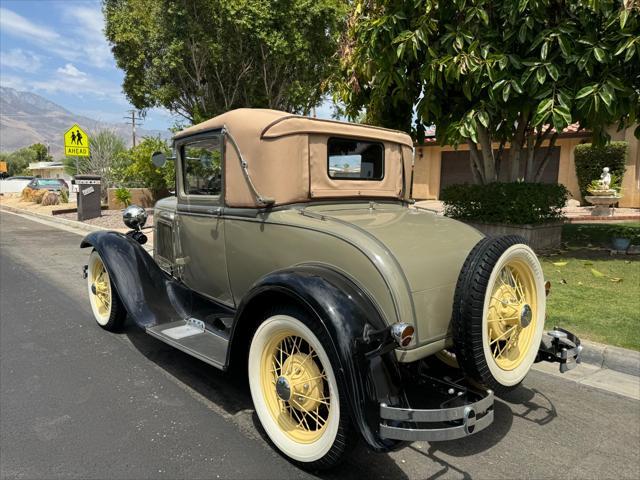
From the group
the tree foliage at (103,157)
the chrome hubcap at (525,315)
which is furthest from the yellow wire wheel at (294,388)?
the tree foliage at (103,157)

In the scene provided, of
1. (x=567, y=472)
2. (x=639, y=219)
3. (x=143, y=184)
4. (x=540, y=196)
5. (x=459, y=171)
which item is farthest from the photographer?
(x=459, y=171)

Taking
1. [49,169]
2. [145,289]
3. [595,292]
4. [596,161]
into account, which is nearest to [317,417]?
[145,289]

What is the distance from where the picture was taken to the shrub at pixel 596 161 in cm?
1553

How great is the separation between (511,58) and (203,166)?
4.51 m

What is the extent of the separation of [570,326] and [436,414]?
2831 millimetres

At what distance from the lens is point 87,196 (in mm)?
15078

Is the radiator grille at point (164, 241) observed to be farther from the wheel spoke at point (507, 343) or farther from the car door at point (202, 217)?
the wheel spoke at point (507, 343)

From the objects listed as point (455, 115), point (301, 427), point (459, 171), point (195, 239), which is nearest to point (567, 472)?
point (301, 427)

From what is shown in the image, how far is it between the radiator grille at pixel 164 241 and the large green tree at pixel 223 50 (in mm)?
8152

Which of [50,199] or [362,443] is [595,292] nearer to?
[362,443]

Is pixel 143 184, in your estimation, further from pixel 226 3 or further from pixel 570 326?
pixel 570 326

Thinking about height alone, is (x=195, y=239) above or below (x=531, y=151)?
below

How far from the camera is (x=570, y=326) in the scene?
169 inches

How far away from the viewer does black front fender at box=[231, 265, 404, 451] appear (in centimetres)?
211
